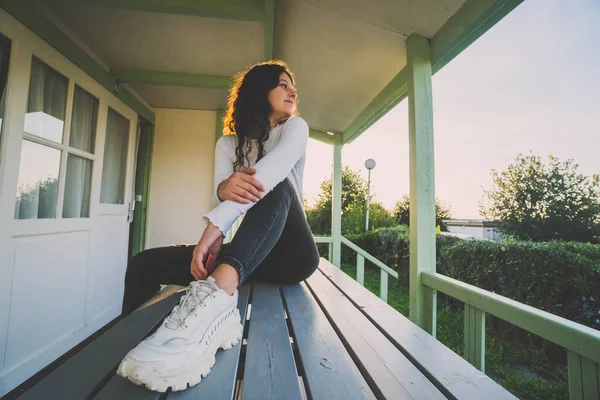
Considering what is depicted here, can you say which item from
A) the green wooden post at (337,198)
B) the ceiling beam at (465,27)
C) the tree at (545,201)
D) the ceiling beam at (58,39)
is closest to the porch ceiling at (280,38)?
the ceiling beam at (465,27)

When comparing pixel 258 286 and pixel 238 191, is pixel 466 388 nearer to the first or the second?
pixel 238 191

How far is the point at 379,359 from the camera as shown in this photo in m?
0.67

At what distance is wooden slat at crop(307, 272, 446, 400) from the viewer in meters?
0.55

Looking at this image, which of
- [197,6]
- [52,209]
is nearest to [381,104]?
[197,6]

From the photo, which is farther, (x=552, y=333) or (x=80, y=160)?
(x=80, y=160)

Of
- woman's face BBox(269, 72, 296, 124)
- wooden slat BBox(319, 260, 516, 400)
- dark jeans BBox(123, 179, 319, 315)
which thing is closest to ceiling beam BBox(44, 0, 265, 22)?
woman's face BBox(269, 72, 296, 124)

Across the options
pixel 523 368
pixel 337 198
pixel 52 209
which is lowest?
pixel 523 368

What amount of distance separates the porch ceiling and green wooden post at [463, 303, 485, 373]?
4.09ft

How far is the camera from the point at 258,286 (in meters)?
1.34

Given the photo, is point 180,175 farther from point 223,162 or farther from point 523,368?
point 523,368

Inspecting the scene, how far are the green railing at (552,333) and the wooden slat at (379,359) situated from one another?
45 centimetres

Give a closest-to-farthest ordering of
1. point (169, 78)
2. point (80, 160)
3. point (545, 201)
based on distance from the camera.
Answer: point (545, 201), point (80, 160), point (169, 78)

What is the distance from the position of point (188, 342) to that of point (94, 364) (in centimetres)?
20

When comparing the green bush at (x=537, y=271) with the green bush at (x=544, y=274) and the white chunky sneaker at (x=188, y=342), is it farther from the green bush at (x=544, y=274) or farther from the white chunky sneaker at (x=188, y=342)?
the white chunky sneaker at (x=188, y=342)
